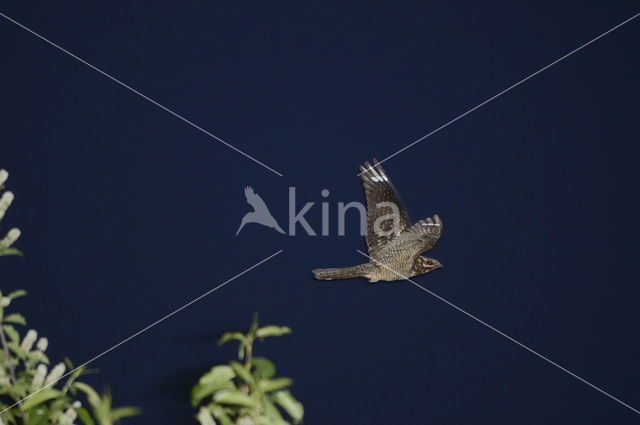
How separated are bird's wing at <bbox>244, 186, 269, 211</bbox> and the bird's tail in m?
0.20

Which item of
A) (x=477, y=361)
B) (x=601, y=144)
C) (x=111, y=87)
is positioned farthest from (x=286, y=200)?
(x=601, y=144)

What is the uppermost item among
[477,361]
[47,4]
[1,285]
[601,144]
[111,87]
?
[47,4]

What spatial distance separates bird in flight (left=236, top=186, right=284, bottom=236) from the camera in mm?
1405

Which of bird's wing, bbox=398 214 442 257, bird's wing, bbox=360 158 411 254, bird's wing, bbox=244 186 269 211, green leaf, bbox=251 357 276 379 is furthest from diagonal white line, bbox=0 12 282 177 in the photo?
green leaf, bbox=251 357 276 379

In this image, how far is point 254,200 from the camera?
1.41 m

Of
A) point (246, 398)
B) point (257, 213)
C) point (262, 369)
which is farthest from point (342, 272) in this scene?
point (246, 398)

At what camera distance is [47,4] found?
4.42 ft

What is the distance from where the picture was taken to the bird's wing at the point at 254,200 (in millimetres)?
1404

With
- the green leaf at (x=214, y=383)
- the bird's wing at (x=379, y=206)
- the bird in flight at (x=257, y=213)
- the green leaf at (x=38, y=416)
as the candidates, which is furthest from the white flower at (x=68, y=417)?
the bird's wing at (x=379, y=206)

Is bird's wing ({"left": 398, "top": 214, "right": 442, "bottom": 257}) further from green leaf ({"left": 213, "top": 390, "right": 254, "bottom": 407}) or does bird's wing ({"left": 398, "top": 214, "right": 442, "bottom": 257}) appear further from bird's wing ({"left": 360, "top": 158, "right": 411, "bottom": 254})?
green leaf ({"left": 213, "top": 390, "right": 254, "bottom": 407})

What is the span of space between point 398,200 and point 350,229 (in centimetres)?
14

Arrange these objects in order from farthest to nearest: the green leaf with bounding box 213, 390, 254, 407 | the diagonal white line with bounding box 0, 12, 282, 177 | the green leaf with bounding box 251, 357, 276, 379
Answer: the diagonal white line with bounding box 0, 12, 282, 177 → the green leaf with bounding box 251, 357, 276, 379 → the green leaf with bounding box 213, 390, 254, 407

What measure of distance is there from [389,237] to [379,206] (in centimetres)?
8

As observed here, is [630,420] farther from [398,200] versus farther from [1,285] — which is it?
[1,285]
